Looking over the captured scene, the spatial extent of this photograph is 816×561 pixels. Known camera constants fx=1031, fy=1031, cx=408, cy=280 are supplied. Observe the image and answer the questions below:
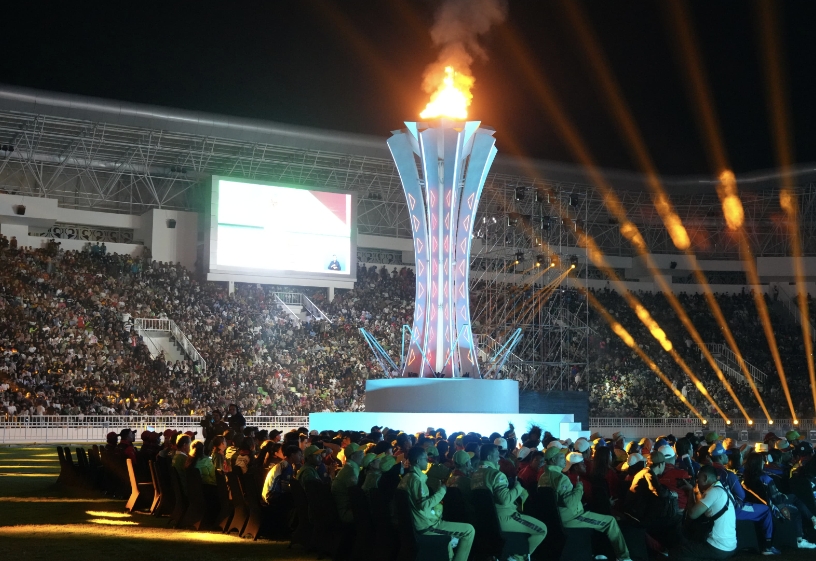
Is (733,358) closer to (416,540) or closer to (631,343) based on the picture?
(631,343)

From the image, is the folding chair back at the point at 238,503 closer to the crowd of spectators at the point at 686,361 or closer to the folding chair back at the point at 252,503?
the folding chair back at the point at 252,503

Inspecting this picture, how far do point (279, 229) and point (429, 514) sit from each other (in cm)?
3222

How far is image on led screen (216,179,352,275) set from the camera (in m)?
40.3

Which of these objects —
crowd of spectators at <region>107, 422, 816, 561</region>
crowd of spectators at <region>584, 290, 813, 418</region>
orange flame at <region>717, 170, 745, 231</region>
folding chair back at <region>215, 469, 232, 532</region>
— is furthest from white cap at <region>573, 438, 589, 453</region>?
orange flame at <region>717, 170, 745, 231</region>

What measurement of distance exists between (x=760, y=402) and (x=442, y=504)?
109 feet

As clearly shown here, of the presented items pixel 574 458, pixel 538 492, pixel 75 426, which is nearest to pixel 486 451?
pixel 538 492

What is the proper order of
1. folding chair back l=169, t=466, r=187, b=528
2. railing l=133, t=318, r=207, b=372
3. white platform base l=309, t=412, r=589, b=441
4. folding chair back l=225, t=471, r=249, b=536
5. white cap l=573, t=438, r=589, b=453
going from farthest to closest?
railing l=133, t=318, r=207, b=372 < white platform base l=309, t=412, r=589, b=441 < folding chair back l=169, t=466, r=187, b=528 < folding chair back l=225, t=471, r=249, b=536 < white cap l=573, t=438, r=589, b=453

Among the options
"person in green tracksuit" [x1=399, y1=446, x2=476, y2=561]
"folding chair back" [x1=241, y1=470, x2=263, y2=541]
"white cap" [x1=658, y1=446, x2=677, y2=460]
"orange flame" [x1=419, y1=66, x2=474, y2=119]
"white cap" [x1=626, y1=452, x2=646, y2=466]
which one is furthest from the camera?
"orange flame" [x1=419, y1=66, x2=474, y2=119]

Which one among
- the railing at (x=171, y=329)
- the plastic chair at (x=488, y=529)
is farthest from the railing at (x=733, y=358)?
the plastic chair at (x=488, y=529)

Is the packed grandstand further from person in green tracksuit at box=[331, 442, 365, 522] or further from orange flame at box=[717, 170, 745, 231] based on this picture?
person in green tracksuit at box=[331, 442, 365, 522]

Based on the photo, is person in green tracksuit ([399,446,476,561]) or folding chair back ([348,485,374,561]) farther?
folding chair back ([348,485,374,561])

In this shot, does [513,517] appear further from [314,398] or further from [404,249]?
[404,249]

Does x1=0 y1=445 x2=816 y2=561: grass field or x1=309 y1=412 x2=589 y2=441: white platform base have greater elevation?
x1=309 y1=412 x2=589 y2=441: white platform base

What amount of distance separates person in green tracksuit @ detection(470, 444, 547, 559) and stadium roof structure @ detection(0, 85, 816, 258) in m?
25.4
